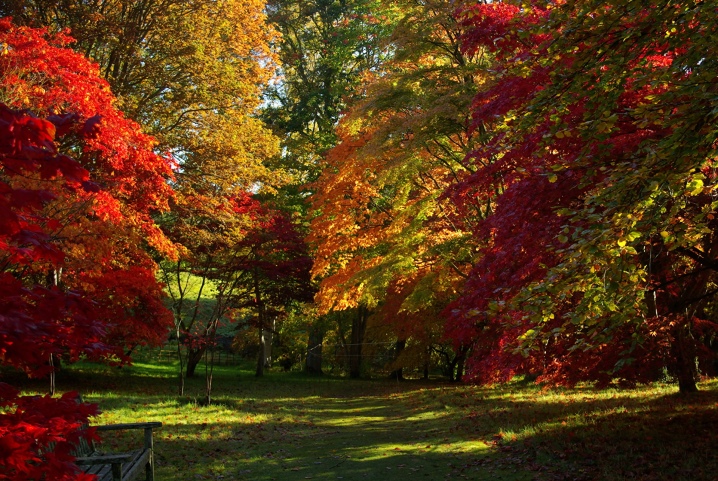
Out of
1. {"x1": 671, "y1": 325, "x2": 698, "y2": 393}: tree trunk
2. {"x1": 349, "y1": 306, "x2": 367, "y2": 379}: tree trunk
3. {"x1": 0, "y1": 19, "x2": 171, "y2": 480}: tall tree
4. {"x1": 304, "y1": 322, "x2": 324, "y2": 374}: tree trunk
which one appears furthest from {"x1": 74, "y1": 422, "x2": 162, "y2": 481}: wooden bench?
{"x1": 304, "y1": 322, "x2": 324, "y2": 374}: tree trunk

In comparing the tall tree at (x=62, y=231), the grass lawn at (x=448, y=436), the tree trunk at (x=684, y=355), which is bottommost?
the grass lawn at (x=448, y=436)

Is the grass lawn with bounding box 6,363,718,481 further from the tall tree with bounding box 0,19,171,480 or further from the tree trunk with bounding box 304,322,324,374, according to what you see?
the tree trunk with bounding box 304,322,324,374

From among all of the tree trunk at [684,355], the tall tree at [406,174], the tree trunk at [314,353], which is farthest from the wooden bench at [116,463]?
the tree trunk at [314,353]

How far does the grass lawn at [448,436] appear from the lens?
668 cm

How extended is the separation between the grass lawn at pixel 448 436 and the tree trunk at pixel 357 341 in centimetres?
1118

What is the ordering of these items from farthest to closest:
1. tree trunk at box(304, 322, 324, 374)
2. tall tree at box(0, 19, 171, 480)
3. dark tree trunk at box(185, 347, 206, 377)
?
tree trunk at box(304, 322, 324, 374), dark tree trunk at box(185, 347, 206, 377), tall tree at box(0, 19, 171, 480)

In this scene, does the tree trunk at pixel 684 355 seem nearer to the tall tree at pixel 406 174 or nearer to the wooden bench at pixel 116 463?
the tall tree at pixel 406 174

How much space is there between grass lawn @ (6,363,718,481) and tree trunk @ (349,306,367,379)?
36.7 ft

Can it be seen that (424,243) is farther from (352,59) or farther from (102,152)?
(352,59)

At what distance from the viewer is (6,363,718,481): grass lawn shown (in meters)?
6.68

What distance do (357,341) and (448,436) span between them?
1689 cm

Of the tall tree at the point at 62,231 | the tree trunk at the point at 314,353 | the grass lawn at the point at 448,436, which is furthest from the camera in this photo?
the tree trunk at the point at 314,353

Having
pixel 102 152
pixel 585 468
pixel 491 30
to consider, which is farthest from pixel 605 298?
pixel 102 152

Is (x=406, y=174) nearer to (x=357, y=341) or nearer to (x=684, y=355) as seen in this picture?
(x=684, y=355)
